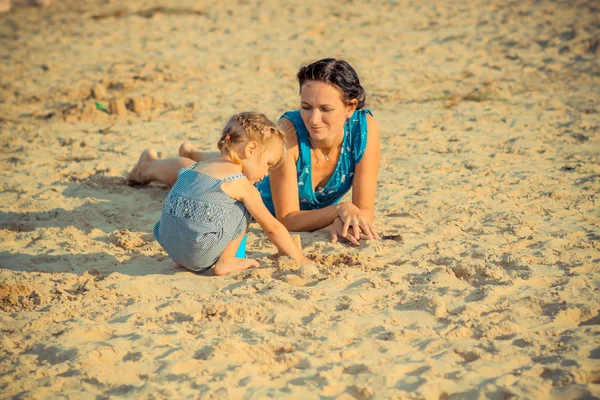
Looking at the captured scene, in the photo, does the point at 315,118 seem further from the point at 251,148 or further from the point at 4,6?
the point at 4,6

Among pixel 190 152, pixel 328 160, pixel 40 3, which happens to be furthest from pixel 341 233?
pixel 40 3

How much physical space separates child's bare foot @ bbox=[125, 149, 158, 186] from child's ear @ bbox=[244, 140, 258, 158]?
1.59 metres

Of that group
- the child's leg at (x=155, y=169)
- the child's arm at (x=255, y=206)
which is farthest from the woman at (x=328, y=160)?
the child's leg at (x=155, y=169)

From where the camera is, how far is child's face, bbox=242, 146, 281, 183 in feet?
10.8

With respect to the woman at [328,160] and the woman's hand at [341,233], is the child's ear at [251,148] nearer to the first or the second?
the woman at [328,160]

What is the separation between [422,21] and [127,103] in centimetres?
470

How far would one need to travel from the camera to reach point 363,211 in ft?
12.5

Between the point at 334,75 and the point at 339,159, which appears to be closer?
the point at 334,75

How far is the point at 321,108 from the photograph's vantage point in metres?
3.60

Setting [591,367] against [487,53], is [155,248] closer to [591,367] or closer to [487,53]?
[591,367]

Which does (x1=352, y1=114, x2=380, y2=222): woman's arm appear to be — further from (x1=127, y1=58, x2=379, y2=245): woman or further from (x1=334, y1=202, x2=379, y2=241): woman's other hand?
(x1=334, y1=202, x2=379, y2=241): woman's other hand

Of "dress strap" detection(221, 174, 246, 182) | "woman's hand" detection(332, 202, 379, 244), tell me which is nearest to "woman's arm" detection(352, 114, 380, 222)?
"woman's hand" detection(332, 202, 379, 244)

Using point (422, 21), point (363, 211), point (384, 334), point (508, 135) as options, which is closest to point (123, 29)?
point (422, 21)

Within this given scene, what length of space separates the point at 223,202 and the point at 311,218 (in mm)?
771
